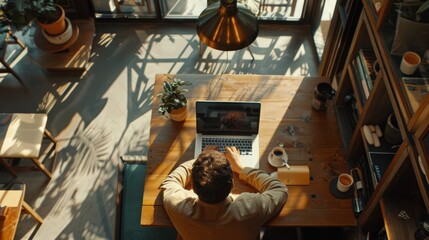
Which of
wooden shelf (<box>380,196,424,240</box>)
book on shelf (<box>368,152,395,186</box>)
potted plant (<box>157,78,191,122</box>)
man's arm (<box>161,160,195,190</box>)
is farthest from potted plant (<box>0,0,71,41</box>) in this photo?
wooden shelf (<box>380,196,424,240</box>)

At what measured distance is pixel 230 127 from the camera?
2.62m

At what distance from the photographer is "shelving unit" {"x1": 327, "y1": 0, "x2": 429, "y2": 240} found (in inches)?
70.3

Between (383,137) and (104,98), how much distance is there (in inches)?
103

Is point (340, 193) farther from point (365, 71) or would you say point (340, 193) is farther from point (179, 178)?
point (179, 178)

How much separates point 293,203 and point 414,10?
1200 millimetres

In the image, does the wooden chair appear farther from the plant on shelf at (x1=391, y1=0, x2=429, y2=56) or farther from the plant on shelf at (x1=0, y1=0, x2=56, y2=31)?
the plant on shelf at (x1=391, y1=0, x2=429, y2=56)

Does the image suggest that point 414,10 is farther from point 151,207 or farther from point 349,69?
point 151,207

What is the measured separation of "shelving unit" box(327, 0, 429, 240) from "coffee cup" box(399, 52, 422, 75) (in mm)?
28

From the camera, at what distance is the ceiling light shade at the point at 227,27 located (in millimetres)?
1777

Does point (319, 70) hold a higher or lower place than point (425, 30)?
lower

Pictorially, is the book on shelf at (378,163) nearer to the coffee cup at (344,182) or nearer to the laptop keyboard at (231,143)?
the coffee cup at (344,182)

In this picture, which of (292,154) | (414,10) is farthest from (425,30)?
(292,154)

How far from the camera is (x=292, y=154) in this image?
8.57ft

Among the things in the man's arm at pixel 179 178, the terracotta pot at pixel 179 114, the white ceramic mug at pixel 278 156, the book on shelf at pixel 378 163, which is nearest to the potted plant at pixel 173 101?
the terracotta pot at pixel 179 114
